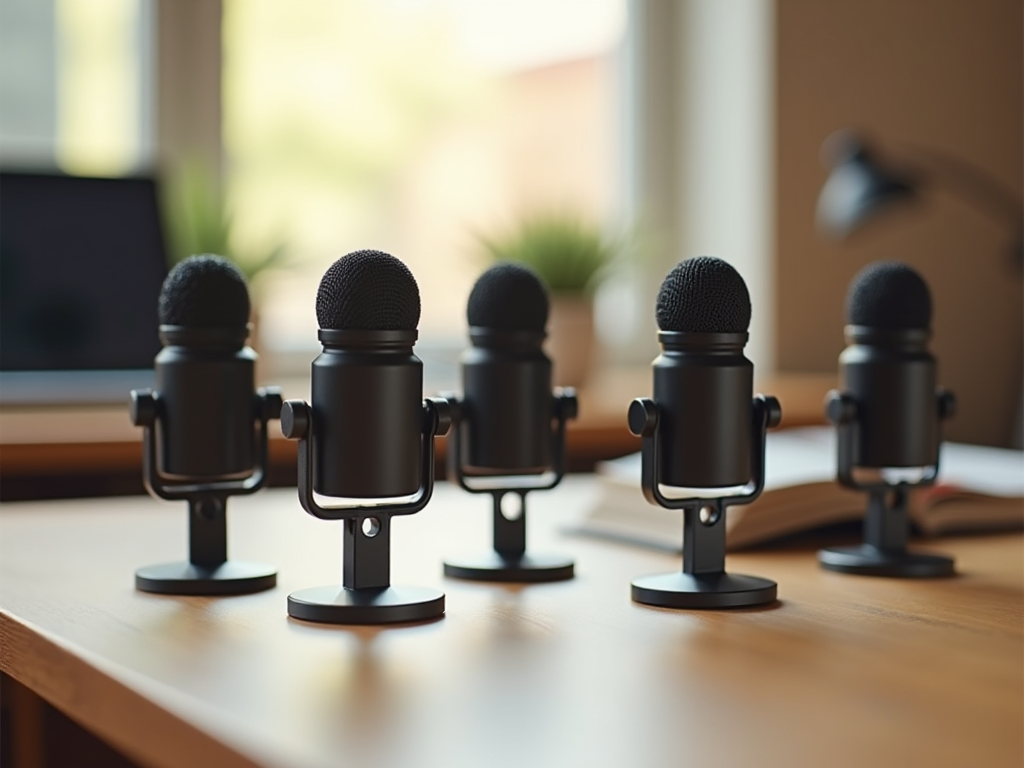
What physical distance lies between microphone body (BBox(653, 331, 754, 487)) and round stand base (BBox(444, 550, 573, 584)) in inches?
5.0

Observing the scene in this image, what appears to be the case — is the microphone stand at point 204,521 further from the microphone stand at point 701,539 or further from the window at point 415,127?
the window at point 415,127

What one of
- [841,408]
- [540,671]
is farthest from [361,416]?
[841,408]

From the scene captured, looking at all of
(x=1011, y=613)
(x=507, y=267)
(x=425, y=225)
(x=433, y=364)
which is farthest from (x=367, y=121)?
(x=1011, y=613)

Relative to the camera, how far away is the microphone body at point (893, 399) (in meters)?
0.97

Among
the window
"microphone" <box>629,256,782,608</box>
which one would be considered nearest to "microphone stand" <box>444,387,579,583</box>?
"microphone" <box>629,256,782,608</box>

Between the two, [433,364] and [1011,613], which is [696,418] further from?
[433,364]

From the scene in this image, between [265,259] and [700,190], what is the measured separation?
1.19 metres

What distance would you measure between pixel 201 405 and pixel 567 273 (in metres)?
1.48

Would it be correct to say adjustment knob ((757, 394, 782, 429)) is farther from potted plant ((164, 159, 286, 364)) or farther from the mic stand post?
potted plant ((164, 159, 286, 364))

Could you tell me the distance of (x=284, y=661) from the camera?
27.0 inches

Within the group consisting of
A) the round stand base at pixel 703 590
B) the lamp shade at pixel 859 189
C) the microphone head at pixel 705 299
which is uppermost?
the lamp shade at pixel 859 189

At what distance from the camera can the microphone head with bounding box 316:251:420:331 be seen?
804mm

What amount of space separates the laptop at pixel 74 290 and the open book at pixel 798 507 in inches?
35.2

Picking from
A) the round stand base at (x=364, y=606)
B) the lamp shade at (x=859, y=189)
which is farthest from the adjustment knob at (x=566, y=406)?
the lamp shade at (x=859, y=189)
